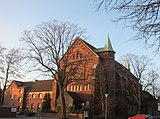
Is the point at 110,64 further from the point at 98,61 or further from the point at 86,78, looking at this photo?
the point at 86,78

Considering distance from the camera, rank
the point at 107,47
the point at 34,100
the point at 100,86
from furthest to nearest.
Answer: the point at 34,100, the point at 107,47, the point at 100,86

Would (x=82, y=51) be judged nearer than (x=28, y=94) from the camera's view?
Yes

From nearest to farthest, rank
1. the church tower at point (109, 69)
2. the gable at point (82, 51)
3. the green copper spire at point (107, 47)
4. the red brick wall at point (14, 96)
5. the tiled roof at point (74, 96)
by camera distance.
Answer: the church tower at point (109, 69) → the tiled roof at point (74, 96) → the gable at point (82, 51) → the green copper spire at point (107, 47) → the red brick wall at point (14, 96)

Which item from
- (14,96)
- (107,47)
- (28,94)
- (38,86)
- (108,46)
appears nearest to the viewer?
(107,47)

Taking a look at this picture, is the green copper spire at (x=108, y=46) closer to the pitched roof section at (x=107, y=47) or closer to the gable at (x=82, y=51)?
the pitched roof section at (x=107, y=47)

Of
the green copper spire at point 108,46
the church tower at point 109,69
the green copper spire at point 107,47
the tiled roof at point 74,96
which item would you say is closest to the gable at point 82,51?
the church tower at point 109,69

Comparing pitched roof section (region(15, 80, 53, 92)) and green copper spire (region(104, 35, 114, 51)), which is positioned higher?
green copper spire (region(104, 35, 114, 51))

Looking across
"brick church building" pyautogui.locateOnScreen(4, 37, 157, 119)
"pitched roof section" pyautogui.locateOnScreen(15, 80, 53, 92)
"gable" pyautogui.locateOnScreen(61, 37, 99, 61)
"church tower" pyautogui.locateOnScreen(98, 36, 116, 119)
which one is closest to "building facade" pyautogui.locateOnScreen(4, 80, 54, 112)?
"pitched roof section" pyautogui.locateOnScreen(15, 80, 53, 92)

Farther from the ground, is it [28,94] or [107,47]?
[107,47]

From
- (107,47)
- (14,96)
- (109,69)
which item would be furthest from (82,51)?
(14,96)

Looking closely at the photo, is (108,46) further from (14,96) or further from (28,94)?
(14,96)

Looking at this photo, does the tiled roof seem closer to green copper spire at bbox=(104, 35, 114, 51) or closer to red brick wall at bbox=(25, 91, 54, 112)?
green copper spire at bbox=(104, 35, 114, 51)

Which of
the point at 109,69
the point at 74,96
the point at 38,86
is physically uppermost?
the point at 109,69

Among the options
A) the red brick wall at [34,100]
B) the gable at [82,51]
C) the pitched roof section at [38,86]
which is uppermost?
the gable at [82,51]
